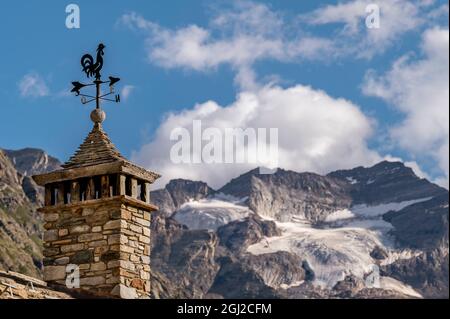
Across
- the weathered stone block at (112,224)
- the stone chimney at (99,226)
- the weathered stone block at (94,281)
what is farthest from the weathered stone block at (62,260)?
the weathered stone block at (112,224)

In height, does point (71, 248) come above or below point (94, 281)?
above

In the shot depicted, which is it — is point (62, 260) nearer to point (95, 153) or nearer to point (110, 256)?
point (110, 256)

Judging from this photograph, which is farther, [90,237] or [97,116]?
[97,116]

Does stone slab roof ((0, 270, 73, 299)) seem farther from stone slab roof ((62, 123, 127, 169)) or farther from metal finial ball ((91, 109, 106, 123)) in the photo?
metal finial ball ((91, 109, 106, 123))

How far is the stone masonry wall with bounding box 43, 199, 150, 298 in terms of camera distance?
107 ft

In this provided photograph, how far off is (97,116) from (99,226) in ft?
15.2

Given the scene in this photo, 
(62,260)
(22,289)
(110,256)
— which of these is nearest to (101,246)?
(110,256)

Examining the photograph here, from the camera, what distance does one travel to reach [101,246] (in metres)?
33.0

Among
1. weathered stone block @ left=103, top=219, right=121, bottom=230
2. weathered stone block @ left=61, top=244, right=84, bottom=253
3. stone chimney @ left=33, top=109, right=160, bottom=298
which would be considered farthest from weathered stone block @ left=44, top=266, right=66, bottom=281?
weathered stone block @ left=103, top=219, right=121, bottom=230
